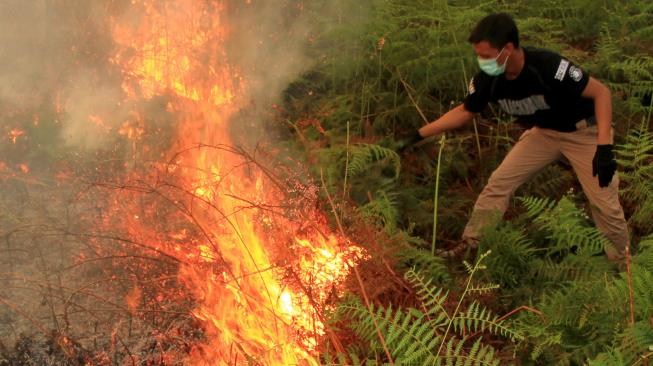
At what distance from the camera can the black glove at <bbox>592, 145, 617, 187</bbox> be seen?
3701mm

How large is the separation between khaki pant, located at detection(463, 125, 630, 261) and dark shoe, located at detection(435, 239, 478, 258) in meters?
0.05

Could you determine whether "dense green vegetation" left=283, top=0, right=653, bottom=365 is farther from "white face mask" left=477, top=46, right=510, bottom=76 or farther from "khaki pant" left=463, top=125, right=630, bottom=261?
"white face mask" left=477, top=46, right=510, bottom=76

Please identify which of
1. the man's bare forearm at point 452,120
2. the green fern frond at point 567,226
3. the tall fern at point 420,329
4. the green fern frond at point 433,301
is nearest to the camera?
the tall fern at point 420,329

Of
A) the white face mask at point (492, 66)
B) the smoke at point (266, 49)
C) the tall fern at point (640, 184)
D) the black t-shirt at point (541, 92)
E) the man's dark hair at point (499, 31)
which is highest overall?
the smoke at point (266, 49)

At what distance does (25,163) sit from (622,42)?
19.2ft

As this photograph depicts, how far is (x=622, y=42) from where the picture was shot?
5.93 metres

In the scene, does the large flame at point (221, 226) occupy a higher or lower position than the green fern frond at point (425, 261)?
higher

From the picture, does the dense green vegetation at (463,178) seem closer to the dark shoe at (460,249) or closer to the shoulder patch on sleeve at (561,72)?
the dark shoe at (460,249)

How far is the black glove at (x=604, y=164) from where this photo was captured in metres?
3.70

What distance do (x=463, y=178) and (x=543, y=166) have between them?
108cm

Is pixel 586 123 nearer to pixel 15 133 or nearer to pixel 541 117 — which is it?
pixel 541 117

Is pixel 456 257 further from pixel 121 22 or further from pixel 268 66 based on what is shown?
pixel 121 22

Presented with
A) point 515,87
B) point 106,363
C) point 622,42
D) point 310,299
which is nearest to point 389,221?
point 310,299

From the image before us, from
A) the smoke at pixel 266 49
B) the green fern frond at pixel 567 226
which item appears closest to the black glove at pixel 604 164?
the green fern frond at pixel 567 226
